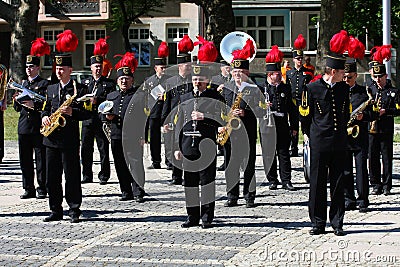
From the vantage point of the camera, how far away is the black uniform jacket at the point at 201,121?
36.7 ft

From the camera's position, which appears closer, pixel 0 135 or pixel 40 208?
pixel 40 208

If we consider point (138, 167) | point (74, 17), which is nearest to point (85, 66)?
point (74, 17)

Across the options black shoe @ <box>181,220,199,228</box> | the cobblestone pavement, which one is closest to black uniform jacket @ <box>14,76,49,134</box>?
the cobblestone pavement

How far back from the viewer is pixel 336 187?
34.7ft

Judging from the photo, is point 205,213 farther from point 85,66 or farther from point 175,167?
point 85,66

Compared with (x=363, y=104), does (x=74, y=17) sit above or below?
above

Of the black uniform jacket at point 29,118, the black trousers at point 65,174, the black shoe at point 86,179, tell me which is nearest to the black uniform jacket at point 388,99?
the black trousers at point 65,174

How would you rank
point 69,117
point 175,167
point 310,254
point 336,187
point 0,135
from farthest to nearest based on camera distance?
point 0,135 < point 175,167 < point 69,117 < point 336,187 < point 310,254

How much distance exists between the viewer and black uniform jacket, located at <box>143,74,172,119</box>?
15.2 m

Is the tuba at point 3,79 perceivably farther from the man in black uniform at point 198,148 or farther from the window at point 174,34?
the window at point 174,34

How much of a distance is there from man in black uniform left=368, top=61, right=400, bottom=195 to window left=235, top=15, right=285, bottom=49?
33.3 m

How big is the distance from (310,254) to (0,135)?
9.71m

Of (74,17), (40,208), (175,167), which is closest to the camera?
(40,208)

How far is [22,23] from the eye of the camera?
111 feet
